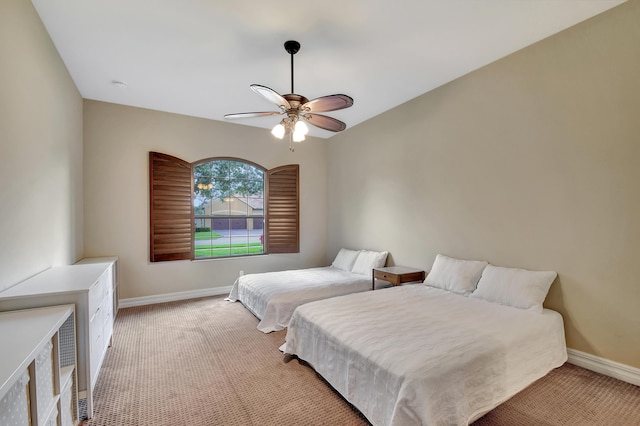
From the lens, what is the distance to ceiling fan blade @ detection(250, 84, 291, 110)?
2.35 metres

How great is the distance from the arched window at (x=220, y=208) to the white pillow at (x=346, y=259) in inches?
37.7

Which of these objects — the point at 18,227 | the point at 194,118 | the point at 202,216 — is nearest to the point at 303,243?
the point at 202,216

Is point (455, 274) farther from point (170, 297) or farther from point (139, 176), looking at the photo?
point (139, 176)

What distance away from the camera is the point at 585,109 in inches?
98.7

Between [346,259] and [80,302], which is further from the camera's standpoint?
[346,259]

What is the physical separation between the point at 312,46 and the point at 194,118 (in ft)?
9.07

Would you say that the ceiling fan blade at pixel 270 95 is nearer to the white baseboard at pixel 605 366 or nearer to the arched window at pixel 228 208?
the arched window at pixel 228 208

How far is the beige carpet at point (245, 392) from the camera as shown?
1.93 metres

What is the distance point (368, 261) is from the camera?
14.9ft

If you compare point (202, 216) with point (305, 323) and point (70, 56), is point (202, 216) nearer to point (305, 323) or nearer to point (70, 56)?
point (70, 56)

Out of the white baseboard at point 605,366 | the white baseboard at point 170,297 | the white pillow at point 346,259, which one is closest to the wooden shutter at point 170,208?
the white baseboard at point 170,297

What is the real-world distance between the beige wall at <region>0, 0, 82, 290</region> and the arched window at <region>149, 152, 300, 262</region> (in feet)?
4.04

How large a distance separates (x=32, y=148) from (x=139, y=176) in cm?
210

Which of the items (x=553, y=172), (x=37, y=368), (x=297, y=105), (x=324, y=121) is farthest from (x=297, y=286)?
(x=553, y=172)
